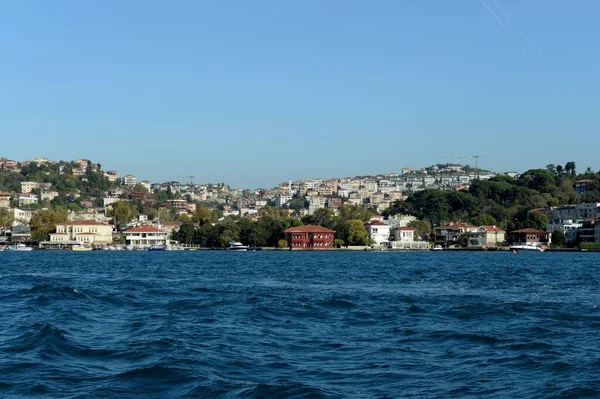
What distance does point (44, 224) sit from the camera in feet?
390

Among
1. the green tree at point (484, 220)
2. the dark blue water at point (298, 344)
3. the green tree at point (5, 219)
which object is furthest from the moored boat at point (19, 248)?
the dark blue water at point (298, 344)

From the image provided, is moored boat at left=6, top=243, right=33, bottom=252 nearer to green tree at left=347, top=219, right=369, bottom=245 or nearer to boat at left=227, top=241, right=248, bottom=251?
boat at left=227, top=241, right=248, bottom=251

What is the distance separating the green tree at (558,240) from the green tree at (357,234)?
22126 millimetres

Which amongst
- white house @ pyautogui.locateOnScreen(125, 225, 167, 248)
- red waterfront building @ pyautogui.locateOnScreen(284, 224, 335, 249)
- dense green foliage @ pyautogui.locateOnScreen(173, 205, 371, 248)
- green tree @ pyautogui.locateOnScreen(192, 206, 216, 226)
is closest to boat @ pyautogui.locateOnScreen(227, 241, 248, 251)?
dense green foliage @ pyautogui.locateOnScreen(173, 205, 371, 248)

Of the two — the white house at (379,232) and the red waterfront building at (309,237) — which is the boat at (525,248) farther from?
the red waterfront building at (309,237)

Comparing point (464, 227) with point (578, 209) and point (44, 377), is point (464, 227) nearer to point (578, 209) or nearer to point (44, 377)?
point (578, 209)

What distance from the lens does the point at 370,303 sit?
75.2ft

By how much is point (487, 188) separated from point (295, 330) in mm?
121294

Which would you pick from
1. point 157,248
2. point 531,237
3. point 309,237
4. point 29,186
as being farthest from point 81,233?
point 29,186

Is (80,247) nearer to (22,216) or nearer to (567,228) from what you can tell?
(22,216)

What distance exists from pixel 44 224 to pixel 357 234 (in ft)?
145

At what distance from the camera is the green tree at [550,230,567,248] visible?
99688 mm

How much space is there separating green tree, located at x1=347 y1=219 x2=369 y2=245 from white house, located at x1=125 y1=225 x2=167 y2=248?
82.8ft

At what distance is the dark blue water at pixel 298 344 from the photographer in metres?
11.9
